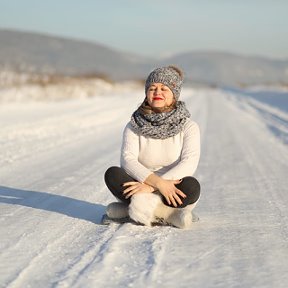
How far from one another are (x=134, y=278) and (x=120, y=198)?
153 cm

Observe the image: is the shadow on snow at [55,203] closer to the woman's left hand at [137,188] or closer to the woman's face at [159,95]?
the woman's left hand at [137,188]

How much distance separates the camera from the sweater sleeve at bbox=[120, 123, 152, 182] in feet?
15.4

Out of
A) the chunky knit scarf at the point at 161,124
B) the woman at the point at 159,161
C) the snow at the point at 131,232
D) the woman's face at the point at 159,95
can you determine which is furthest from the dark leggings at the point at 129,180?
the woman's face at the point at 159,95

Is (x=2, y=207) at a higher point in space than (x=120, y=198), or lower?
lower

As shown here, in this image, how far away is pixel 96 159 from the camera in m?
9.67

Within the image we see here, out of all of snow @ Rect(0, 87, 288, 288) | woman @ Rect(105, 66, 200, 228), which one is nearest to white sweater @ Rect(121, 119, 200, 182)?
woman @ Rect(105, 66, 200, 228)

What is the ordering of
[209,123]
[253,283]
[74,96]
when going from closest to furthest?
[253,283] → [209,123] → [74,96]

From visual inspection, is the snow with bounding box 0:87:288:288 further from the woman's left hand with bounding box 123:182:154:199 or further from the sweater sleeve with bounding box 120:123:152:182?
the sweater sleeve with bounding box 120:123:152:182

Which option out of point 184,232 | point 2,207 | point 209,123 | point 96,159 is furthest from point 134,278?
point 209,123

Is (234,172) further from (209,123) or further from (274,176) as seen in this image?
(209,123)

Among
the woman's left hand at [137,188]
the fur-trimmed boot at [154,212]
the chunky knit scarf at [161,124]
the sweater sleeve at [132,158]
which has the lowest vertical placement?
the fur-trimmed boot at [154,212]

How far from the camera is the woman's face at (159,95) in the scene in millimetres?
4754

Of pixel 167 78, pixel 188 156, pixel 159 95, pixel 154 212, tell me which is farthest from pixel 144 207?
pixel 167 78

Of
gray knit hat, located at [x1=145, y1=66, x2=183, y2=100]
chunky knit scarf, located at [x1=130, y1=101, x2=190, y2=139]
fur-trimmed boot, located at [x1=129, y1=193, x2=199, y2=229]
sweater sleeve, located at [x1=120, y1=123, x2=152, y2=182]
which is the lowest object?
fur-trimmed boot, located at [x1=129, y1=193, x2=199, y2=229]
